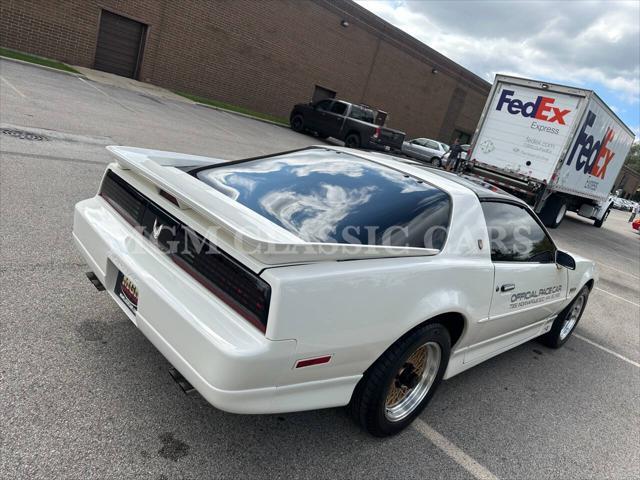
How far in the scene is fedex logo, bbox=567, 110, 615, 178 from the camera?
1288 cm

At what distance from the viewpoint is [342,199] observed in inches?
114

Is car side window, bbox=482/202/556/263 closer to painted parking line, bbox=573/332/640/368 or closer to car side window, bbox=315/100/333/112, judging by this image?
painted parking line, bbox=573/332/640/368

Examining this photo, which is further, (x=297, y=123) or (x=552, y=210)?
(x=297, y=123)

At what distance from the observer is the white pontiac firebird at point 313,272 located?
6.83 feet

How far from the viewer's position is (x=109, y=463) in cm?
214

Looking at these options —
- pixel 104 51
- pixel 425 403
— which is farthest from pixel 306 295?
pixel 104 51

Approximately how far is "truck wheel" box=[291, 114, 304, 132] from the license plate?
19.2 m

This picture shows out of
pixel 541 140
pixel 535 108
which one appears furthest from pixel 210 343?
pixel 535 108

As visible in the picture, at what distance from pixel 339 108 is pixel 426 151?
21.8 ft

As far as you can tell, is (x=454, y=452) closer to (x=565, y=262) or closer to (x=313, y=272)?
(x=313, y=272)

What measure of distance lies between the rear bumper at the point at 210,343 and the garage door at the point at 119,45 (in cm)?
1832

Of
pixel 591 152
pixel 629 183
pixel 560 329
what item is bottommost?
pixel 560 329

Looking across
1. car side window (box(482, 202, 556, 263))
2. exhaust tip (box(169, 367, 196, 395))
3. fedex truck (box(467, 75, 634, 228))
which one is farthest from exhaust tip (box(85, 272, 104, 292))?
fedex truck (box(467, 75, 634, 228))

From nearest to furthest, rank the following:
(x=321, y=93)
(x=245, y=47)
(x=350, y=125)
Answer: (x=350, y=125)
(x=245, y=47)
(x=321, y=93)
